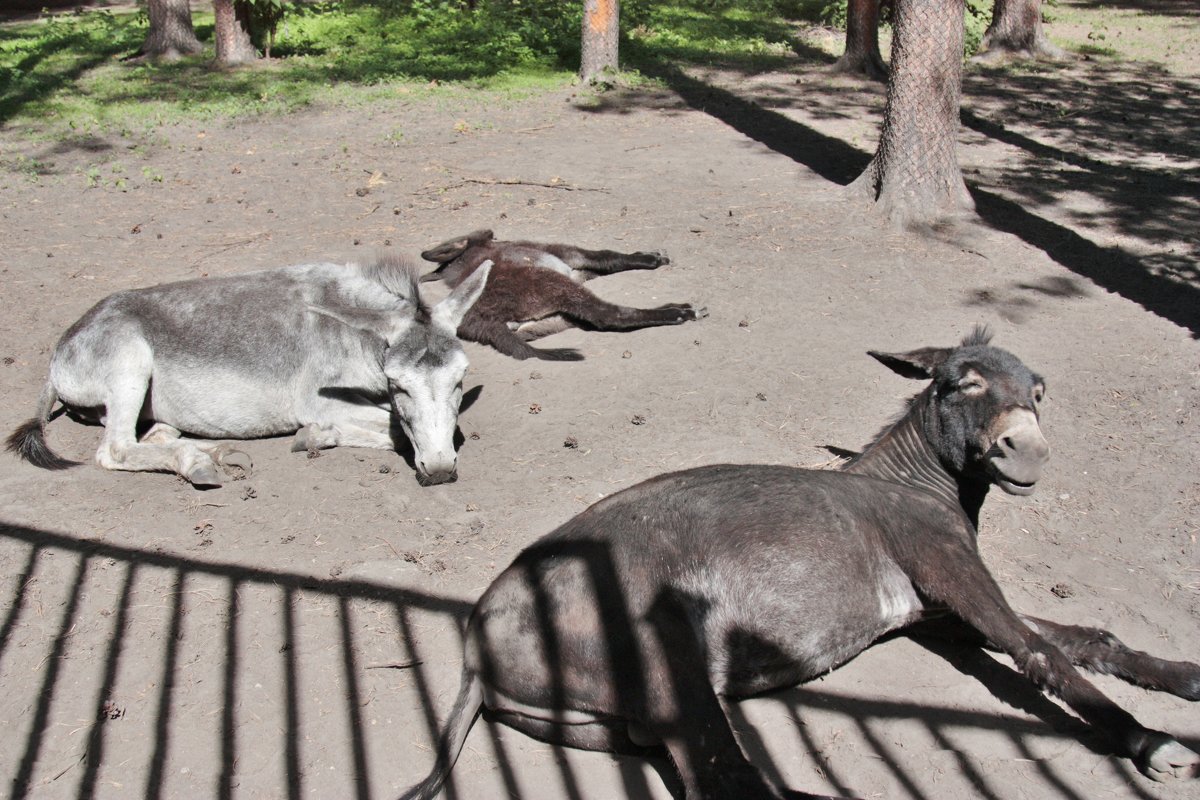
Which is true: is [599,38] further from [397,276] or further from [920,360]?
[920,360]

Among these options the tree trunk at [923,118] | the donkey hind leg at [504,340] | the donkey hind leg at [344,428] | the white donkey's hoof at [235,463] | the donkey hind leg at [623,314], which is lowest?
the white donkey's hoof at [235,463]

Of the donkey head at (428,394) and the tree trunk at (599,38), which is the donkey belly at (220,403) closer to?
the donkey head at (428,394)

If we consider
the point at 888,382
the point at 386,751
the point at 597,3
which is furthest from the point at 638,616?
the point at 597,3

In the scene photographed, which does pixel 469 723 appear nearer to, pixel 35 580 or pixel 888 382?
pixel 35 580

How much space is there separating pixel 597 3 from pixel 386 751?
12768mm

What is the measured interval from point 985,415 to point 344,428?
379cm

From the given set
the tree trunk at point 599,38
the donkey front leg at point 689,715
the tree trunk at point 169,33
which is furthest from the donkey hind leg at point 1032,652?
the tree trunk at point 169,33

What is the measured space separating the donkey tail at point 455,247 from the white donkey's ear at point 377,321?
262 centimetres

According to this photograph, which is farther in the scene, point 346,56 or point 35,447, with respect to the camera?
point 346,56

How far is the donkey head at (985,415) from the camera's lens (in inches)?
166

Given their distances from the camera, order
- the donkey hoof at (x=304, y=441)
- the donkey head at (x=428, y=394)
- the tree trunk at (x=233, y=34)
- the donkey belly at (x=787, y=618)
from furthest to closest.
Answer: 1. the tree trunk at (x=233, y=34)
2. the donkey hoof at (x=304, y=441)
3. the donkey head at (x=428, y=394)
4. the donkey belly at (x=787, y=618)

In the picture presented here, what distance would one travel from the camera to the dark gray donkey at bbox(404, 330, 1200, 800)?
3.57m

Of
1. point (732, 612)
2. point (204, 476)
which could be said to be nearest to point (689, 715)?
point (732, 612)

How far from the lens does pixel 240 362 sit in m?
6.42
